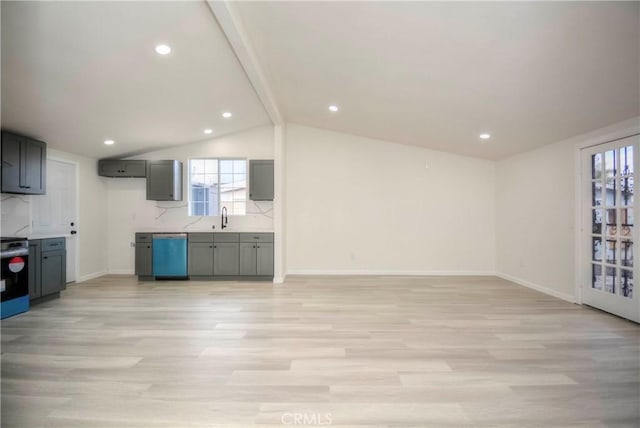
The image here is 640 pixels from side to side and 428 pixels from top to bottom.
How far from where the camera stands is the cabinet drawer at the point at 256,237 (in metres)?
5.64

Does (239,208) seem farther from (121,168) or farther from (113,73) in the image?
(113,73)

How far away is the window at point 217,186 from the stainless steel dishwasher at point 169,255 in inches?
27.9

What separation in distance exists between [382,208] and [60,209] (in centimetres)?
572

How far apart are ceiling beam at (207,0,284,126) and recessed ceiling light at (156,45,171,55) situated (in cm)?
59

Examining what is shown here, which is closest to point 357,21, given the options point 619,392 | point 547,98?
point 547,98

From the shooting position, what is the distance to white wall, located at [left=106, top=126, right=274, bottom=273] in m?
6.10

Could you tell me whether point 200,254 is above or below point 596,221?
below

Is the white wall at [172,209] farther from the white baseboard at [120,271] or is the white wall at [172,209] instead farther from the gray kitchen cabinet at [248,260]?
the gray kitchen cabinet at [248,260]

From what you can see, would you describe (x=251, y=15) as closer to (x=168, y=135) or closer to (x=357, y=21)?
(x=357, y=21)

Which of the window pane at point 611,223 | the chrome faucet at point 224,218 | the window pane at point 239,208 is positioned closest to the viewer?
the window pane at point 611,223

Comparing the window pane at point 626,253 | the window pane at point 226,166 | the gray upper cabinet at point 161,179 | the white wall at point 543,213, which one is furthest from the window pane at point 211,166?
the window pane at point 626,253

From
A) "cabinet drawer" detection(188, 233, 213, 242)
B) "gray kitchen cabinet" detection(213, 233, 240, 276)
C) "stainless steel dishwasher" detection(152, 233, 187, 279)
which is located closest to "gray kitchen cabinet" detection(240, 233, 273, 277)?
"gray kitchen cabinet" detection(213, 233, 240, 276)

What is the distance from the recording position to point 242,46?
9.78ft

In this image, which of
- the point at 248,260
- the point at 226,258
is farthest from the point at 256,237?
the point at 226,258
